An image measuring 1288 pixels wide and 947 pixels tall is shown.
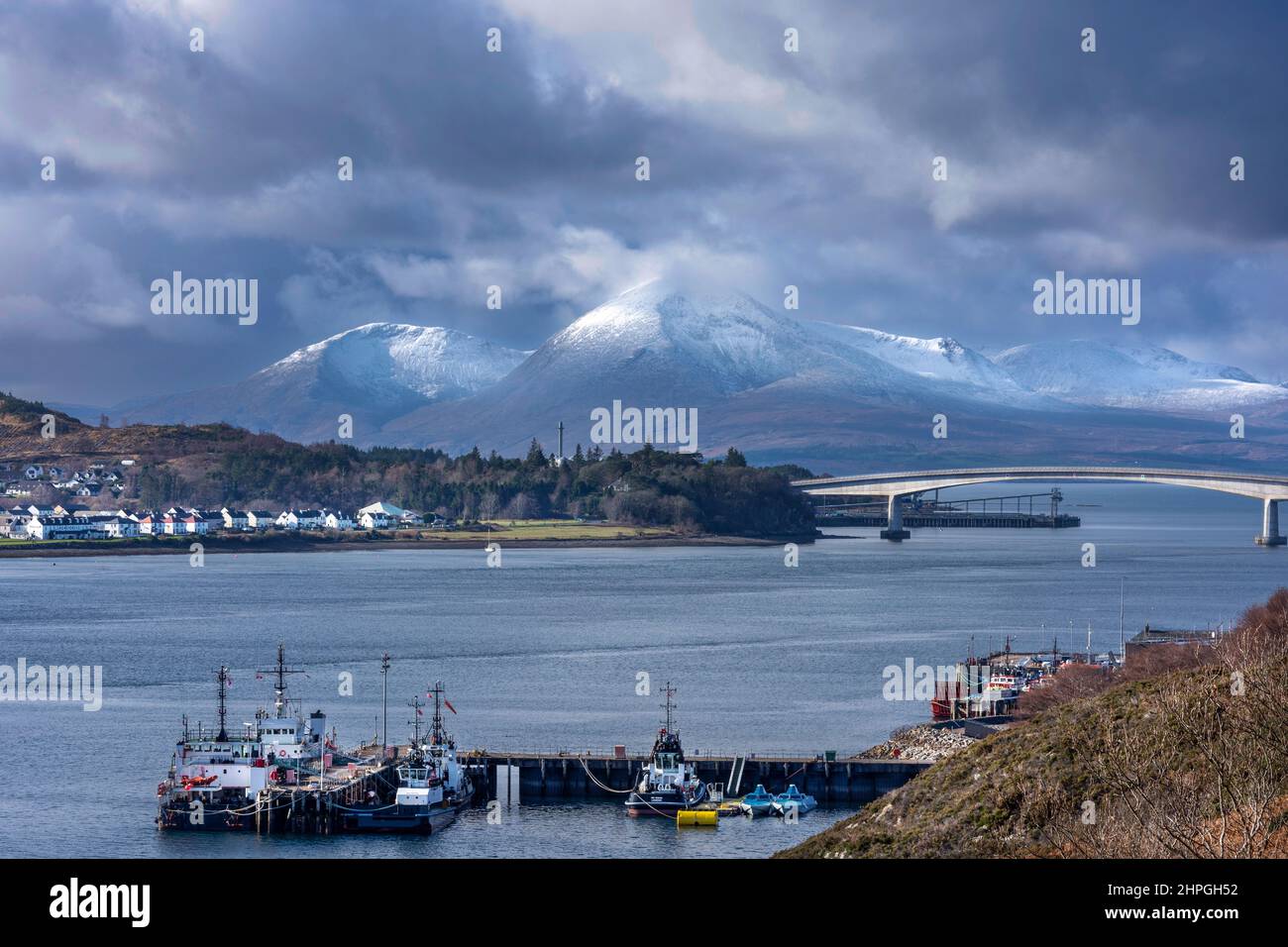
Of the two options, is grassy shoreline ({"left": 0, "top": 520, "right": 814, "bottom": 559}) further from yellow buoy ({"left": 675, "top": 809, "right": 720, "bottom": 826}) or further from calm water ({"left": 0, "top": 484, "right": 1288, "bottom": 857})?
yellow buoy ({"left": 675, "top": 809, "right": 720, "bottom": 826})

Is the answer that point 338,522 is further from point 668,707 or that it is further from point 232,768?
point 232,768

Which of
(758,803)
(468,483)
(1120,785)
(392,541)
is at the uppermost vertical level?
(468,483)

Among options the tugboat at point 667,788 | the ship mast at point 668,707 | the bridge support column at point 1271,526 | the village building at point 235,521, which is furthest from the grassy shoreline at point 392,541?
the tugboat at point 667,788

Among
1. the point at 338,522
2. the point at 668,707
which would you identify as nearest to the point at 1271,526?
the point at 338,522

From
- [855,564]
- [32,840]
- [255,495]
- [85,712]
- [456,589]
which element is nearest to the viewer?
[32,840]
